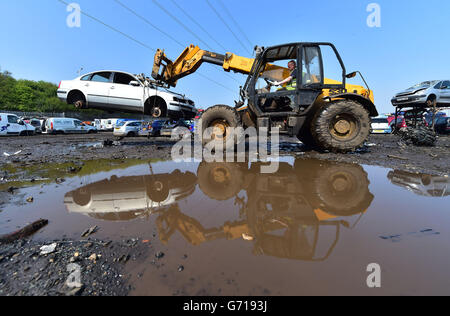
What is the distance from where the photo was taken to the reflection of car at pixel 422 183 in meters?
2.70

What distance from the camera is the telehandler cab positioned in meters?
5.03

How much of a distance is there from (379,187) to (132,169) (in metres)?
4.34

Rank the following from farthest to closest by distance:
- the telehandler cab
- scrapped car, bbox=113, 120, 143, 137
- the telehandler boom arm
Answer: scrapped car, bbox=113, 120, 143, 137 → the telehandler boom arm → the telehandler cab

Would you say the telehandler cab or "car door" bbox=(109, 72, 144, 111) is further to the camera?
"car door" bbox=(109, 72, 144, 111)

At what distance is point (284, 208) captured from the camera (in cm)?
221

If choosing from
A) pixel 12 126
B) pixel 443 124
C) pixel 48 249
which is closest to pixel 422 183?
pixel 48 249

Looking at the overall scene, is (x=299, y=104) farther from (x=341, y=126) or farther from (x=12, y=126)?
(x=12, y=126)

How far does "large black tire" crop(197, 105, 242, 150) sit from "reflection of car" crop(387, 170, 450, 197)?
11.6 ft

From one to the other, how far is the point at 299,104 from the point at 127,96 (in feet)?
18.5

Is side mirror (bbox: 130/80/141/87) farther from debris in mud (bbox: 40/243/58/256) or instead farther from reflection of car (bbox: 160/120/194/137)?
debris in mud (bbox: 40/243/58/256)

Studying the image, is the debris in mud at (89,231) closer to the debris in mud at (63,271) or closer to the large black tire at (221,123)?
the debris in mud at (63,271)

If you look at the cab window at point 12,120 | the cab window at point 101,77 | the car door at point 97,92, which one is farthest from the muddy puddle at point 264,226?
the cab window at point 12,120

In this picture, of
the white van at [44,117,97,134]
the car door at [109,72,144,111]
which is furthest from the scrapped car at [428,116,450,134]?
the white van at [44,117,97,134]
